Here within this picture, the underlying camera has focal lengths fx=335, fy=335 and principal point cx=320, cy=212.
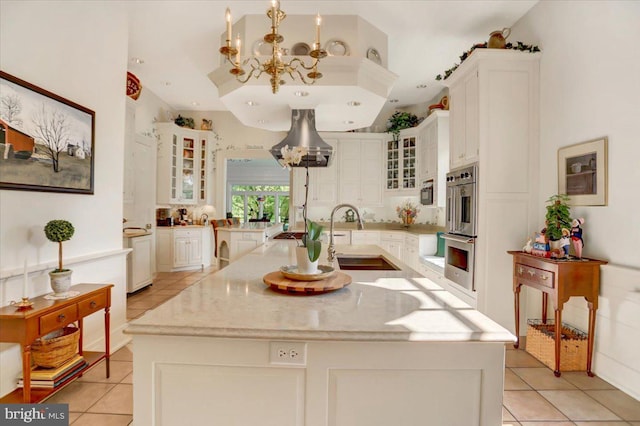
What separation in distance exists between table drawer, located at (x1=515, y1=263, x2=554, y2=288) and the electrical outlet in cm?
221

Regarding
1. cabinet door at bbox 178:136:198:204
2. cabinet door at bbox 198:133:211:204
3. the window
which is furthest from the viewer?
the window

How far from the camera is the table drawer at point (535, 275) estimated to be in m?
2.49

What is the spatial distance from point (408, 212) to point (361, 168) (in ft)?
3.94

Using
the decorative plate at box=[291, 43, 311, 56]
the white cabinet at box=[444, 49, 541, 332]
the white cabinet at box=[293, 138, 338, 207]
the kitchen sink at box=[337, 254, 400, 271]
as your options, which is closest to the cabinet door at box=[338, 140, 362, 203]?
the white cabinet at box=[293, 138, 338, 207]

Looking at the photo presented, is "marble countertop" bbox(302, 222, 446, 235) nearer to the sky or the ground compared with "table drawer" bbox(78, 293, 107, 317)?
nearer to the sky

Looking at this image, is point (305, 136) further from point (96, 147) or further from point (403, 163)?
point (403, 163)

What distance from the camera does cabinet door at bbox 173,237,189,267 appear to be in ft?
19.9

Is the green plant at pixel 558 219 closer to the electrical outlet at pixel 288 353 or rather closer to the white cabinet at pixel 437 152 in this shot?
the white cabinet at pixel 437 152

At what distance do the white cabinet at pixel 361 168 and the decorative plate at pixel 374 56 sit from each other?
2607 mm

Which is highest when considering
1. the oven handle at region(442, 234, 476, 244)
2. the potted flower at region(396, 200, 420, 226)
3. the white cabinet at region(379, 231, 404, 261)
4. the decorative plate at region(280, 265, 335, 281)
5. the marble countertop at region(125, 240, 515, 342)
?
the potted flower at region(396, 200, 420, 226)

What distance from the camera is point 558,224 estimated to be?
8.63 feet

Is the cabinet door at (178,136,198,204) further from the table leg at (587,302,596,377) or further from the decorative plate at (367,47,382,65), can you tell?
the table leg at (587,302,596,377)

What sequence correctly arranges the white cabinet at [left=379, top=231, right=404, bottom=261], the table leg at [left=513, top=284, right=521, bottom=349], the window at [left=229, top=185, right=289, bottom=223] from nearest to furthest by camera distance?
1. the table leg at [left=513, top=284, right=521, bottom=349]
2. the white cabinet at [left=379, top=231, right=404, bottom=261]
3. the window at [left=229, top=185, right=289, bottom=223]

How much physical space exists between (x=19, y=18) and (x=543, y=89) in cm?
402
